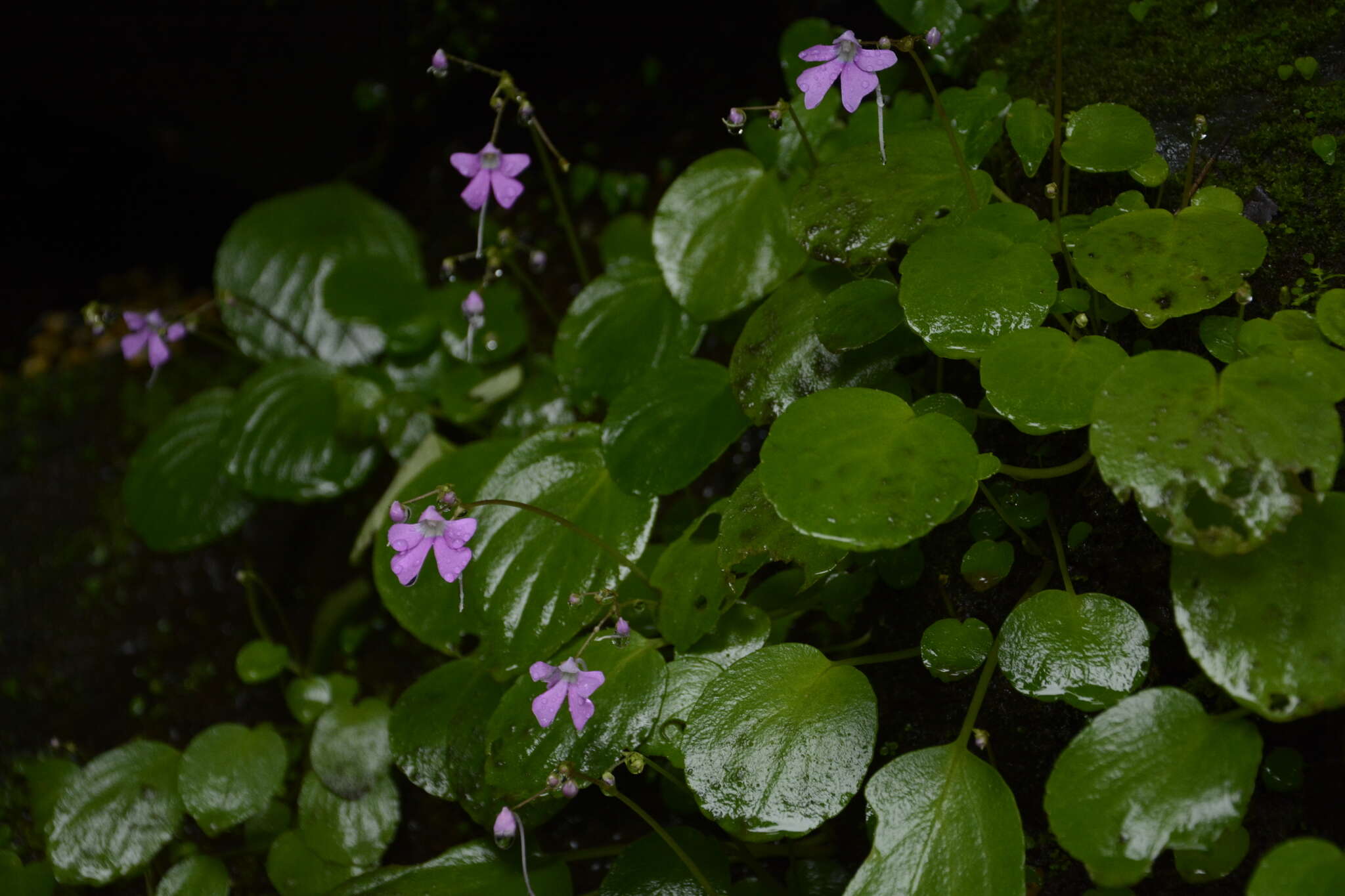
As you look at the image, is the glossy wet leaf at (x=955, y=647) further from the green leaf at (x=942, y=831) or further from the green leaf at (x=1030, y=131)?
the green leaf at (x=1030, y=131)

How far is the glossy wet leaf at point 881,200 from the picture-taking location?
3.98 feet

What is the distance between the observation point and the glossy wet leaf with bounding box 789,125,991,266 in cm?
121

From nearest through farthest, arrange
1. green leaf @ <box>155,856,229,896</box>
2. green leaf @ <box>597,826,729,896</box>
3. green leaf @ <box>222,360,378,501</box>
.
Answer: green leaf @ <box>597,826,729,896</box>, green leaf @ <box>155,856,229,896</box>, green leaf @ <box>222,360,378,501</box>

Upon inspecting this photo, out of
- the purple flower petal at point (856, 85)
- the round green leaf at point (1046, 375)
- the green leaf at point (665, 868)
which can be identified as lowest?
the green leaf at point (665, 868)

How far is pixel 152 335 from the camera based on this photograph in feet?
5.73

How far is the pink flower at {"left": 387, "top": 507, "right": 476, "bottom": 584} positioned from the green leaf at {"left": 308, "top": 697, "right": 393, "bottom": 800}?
23.6 inches

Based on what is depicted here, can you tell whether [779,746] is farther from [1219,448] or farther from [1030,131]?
[1030,131]

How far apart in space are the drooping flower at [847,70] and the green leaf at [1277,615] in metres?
0.59

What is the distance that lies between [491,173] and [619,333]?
433 mm

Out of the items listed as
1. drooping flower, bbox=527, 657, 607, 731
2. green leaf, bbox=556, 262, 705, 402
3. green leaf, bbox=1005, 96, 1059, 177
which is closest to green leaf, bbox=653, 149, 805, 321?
green leaf, bbox=556, 262, 705, 402

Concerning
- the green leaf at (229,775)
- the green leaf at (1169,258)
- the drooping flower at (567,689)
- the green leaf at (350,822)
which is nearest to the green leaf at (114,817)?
the green leaf at (229,775)

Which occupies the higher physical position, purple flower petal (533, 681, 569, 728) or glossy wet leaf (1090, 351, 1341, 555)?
glossy wet leaf (1090, 351, 1341, 555)

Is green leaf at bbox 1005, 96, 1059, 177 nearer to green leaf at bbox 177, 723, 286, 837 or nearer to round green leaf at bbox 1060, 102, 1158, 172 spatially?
round green leaf at bbox 1060, 102, 1158, 172

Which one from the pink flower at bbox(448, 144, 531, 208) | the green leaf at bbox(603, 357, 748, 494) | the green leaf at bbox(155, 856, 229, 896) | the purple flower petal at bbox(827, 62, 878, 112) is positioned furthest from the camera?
the green leaf at bbox(155, 856, 229, 896)
